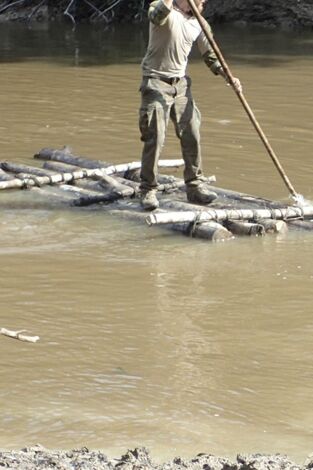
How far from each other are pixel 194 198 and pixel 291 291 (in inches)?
78.9

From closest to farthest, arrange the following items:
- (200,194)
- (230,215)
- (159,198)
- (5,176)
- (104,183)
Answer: (230,215) → (200,194) → (159,198) → (104,183) → (5,176)

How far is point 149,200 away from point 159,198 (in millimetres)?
446

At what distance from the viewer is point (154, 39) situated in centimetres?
886

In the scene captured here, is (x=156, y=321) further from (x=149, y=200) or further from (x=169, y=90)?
(x=169, y=90)

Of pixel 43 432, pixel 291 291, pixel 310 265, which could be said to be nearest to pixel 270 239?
pixel 310 265

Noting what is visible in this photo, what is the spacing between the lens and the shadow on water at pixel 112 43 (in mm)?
20000

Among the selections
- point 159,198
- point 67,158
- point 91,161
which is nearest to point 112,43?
point 67,158

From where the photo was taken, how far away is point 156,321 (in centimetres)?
691

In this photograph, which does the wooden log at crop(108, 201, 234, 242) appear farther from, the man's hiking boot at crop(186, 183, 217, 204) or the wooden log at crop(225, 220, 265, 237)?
the man's hiking boot at crop(186, 183, 217, 204)

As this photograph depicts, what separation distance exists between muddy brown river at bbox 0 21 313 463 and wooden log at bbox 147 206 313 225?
0.61ft

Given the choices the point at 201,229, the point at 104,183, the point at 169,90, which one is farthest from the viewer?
the point at 104,183

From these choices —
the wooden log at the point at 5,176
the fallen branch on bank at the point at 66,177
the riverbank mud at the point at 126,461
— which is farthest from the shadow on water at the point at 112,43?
the riverbank mud at the point at 126,461

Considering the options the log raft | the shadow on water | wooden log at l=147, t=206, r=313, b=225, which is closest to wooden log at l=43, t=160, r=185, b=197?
the log raft

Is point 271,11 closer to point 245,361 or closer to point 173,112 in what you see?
point 173,112
